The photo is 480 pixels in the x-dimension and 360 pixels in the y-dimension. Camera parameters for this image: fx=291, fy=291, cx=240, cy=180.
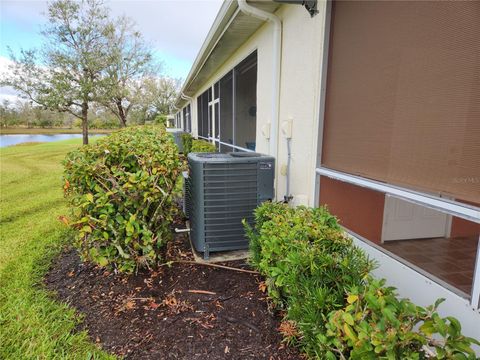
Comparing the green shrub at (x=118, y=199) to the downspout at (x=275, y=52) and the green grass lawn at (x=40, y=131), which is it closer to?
the downspout at (x=275, y=52)

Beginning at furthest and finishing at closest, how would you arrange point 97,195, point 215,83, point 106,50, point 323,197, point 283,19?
point 106,50, point 215,83, point 283,19, point 323,197, point 97,195

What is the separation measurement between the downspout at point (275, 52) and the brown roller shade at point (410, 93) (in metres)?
1.20

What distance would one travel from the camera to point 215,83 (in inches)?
314

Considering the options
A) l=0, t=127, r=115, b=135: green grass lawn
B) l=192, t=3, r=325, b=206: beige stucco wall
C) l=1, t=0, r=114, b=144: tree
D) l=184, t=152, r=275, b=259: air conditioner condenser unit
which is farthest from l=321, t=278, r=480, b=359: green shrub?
l=0, t=127, r=115, b=135: green grass lawn

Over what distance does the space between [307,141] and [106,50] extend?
16.6 m

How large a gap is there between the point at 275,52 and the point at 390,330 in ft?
11.1

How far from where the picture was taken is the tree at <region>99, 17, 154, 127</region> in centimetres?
1602

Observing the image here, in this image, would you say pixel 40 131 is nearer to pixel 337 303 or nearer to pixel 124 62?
pixel 124 62

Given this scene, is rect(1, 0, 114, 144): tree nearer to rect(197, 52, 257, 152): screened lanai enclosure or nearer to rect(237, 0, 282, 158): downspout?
rect(197, 52, 257, 152): screened lanai enclosure

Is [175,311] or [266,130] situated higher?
[266,130]

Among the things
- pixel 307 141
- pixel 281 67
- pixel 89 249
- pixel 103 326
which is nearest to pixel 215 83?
pixel 281 67

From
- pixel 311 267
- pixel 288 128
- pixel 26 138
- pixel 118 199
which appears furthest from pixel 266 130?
pixel 26 138

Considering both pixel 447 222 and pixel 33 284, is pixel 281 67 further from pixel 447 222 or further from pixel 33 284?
pixel 33 284

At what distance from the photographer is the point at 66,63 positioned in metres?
14.5
